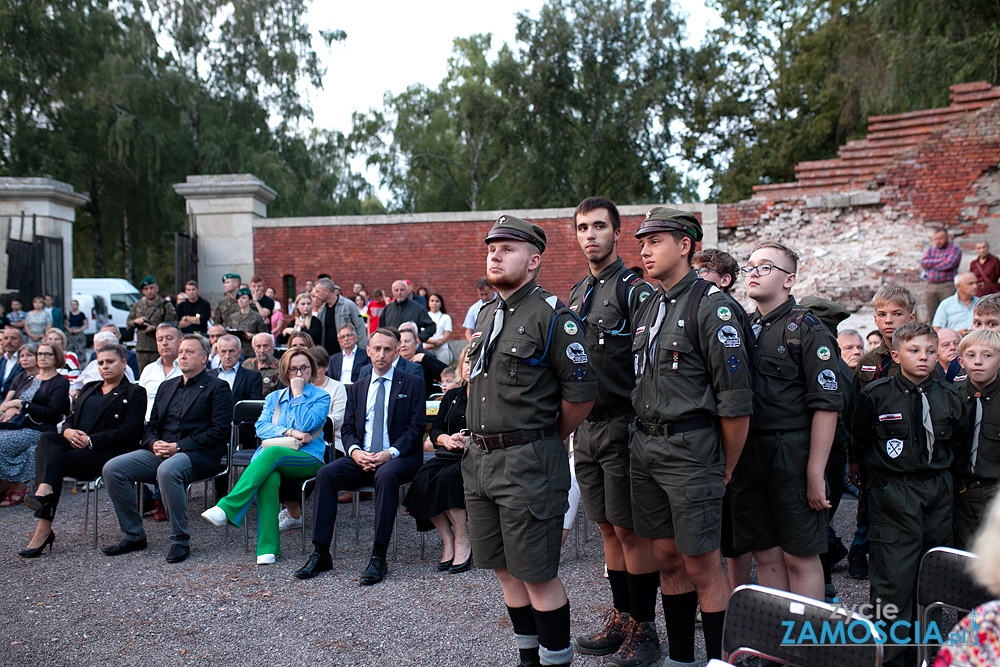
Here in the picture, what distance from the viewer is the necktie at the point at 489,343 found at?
338 centimetres

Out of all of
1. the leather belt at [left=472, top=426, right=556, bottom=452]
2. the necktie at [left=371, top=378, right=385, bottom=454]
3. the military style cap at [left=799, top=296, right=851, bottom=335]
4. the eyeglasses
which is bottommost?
the necktie at [left=371, top=378, right=385, bottom=454]

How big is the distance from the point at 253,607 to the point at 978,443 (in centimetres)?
406

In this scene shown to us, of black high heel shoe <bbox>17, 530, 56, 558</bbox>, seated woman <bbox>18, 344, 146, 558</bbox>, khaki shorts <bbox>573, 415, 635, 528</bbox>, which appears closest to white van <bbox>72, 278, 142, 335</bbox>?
seated woman <bbox>18, 344, 146, 558</bbox>

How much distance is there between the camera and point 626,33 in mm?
29656

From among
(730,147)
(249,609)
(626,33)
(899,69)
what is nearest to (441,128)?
(626,33)

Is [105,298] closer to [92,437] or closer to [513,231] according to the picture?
[92,437]

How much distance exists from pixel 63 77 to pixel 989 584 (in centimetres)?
3125

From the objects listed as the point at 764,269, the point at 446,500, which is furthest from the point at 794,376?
the point at 446,500

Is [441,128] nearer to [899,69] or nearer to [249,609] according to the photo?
[899,69]

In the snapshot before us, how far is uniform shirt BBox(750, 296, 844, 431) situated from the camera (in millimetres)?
3375

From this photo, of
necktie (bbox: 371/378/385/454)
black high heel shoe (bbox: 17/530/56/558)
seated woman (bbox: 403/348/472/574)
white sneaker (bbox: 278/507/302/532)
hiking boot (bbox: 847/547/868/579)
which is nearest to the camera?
hiking boot (bbox: 847/547/868/579)

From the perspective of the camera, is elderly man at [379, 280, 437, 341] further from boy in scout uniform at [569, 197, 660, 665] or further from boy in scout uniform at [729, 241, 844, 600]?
boy in scout uniform at [729, 241, 844, 600]

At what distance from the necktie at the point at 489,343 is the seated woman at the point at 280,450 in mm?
2678

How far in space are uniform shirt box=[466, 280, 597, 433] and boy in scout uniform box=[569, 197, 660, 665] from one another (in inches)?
17.3
